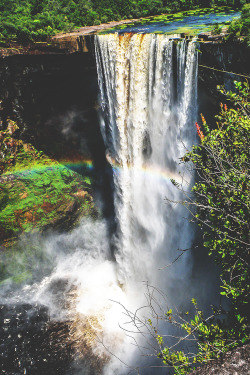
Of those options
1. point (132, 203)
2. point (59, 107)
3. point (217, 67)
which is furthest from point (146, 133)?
point (59, 107)

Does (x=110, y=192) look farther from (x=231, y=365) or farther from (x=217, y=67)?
(x=231, y=365)

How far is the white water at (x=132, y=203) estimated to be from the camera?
7332 millimetres

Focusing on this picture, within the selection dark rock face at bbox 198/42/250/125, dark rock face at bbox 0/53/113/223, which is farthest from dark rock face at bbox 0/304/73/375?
dark rock face at bbox 198/42/250/125

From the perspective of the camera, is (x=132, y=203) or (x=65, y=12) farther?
(x=65, y=12)

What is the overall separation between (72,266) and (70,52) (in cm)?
929

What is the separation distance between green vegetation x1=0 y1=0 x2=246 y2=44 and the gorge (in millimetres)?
1086

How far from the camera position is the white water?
733cm

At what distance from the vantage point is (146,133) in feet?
29.2

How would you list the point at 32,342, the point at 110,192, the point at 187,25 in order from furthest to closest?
the point at 110,192 → the point at 187,25 → the point at 32,342

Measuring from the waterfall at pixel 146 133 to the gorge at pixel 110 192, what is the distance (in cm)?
4

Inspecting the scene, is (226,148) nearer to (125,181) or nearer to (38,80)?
(125,181)

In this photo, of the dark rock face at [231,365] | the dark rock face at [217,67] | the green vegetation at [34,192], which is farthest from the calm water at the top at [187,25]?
the dark rock face at [231,365]

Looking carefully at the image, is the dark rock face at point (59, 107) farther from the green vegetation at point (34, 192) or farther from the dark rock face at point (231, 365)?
the dark rock face at point (231, 365)

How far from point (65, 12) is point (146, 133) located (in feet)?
29.0
